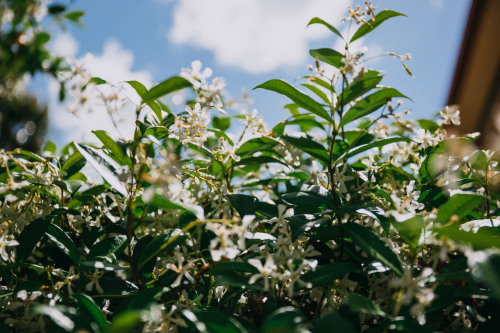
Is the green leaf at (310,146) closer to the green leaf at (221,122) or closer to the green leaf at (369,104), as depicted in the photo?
the green leaf at (369,104)

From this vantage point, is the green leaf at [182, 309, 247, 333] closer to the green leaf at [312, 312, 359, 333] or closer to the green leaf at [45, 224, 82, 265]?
the green leaf at [312, 312, 359, 333]

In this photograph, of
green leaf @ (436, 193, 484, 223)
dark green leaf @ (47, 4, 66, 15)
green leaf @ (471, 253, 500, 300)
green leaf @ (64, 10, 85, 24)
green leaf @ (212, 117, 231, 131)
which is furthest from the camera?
green leaf @ (64, 10, 85, 24)

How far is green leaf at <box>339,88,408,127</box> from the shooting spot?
2.91 ft

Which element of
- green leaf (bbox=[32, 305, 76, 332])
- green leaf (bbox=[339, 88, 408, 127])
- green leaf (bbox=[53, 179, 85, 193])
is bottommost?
green leaf (bbox=[32, 305, 76, 332])

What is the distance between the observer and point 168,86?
704mm

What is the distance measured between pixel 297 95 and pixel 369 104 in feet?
0.55

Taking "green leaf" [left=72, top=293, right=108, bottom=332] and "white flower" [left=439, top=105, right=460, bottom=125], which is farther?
"white flower" [left=439, top=105, right=460, bottom=125]

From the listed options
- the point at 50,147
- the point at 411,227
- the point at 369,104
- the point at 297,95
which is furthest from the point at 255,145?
the point at 50,147

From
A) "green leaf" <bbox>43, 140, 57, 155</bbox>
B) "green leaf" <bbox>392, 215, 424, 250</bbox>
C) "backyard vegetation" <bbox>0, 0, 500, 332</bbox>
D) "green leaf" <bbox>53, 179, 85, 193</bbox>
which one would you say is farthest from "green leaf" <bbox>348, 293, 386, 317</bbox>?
"green leaf" <bbox>43, 140, 57, 155</bbox>

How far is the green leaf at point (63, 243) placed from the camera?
31.4 inches

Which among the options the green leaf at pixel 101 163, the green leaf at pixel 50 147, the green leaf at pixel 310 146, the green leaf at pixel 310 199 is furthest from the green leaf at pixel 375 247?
the green leaf at pixel 50 147

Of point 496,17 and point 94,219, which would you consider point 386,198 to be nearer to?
point 94,219

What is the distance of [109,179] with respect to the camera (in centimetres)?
76

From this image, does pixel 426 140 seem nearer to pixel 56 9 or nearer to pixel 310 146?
pixel 310 146
